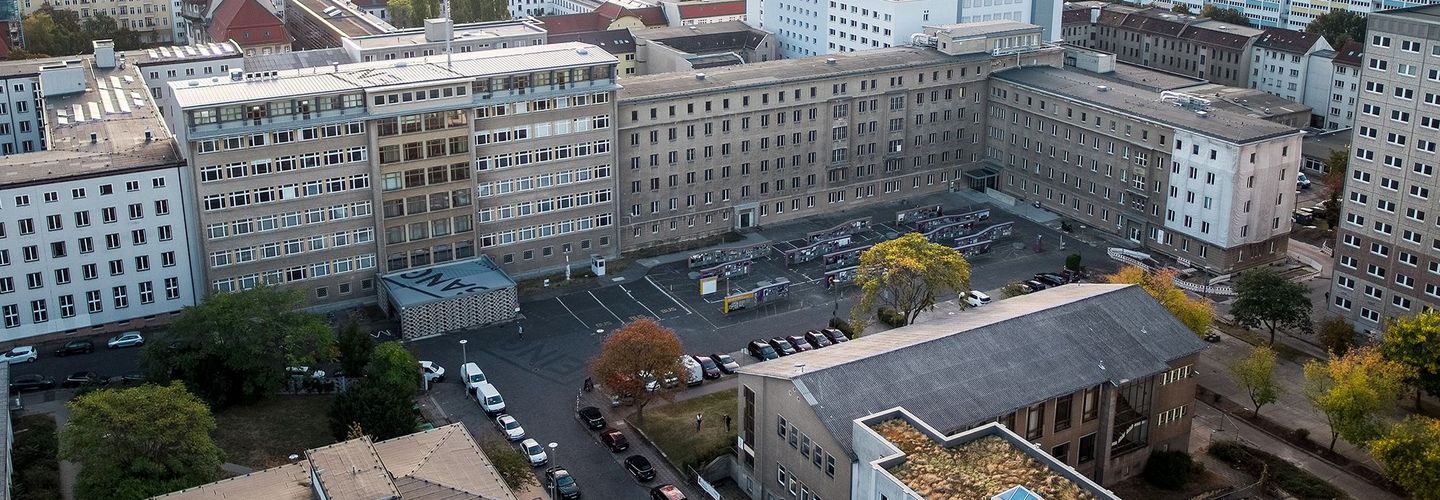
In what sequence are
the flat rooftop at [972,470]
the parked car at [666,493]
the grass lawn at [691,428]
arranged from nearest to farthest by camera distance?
the flat rooftop at [972,470] → the parked car at [666,493] → the grass lawn at [691,428]

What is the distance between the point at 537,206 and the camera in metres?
100

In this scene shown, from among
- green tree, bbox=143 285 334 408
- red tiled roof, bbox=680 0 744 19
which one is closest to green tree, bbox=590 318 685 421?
green tree, bbox=143 285 334 408

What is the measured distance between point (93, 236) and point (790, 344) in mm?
48004

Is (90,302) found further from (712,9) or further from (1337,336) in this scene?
(712,9)

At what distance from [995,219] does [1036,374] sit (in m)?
49.3

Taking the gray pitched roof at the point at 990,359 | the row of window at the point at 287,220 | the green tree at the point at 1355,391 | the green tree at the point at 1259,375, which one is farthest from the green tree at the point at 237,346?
the green tree at the point at 1355,391

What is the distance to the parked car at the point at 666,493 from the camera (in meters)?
68.5

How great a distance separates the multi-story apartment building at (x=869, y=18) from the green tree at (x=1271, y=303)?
168 feet

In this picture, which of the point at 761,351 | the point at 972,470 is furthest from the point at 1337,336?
the point at 972,470

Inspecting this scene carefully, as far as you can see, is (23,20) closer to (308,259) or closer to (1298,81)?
(308,259)

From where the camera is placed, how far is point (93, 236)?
86.9 m

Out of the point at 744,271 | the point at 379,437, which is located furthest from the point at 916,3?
the point at 379,437

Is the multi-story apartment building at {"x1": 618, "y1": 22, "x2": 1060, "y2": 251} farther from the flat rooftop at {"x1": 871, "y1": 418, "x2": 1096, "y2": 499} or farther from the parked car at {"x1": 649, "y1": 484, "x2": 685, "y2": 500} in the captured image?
the flat rooftop at {"x1": 871, "y1": 418, "x2": 1096, "y2": 499}

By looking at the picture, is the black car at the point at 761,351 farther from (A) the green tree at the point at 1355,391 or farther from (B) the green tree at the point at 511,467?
(A) the green tree at the point at 1355,391
